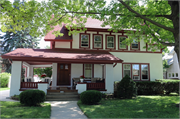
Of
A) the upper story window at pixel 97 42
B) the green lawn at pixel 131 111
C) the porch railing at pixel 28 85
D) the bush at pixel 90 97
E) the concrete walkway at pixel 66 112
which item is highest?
the upper story window at pixel 97 42

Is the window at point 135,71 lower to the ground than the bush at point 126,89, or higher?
higher

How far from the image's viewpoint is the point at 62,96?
11617mm

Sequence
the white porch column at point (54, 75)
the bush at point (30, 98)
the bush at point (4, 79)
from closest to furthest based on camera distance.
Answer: the bush at point (30, 98) < the white porch column at point (54, 75) < the bush at point (4, 79)

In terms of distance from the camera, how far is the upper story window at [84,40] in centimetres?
1631

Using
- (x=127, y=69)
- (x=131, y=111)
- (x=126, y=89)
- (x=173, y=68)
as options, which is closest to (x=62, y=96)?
(x=126, y=89)

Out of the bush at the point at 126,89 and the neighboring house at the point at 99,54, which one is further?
the neighboring house at the point at 99,54

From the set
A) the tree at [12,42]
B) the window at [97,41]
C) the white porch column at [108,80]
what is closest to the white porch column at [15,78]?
the white porch column at [108,80]

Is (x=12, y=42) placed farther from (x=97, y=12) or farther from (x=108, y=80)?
(x=97, y=12)

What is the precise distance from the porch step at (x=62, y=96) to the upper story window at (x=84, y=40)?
5.90m

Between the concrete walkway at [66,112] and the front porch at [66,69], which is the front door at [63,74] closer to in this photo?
the front porch at [66,69]

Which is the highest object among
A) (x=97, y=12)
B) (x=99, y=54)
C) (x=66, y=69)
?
(x=97, y=12)

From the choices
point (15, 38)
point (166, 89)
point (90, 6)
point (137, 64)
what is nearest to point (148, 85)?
point (166, 89)

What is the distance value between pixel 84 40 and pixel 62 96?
22.8 ft

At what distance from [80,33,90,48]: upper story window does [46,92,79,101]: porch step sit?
19.4 ft
